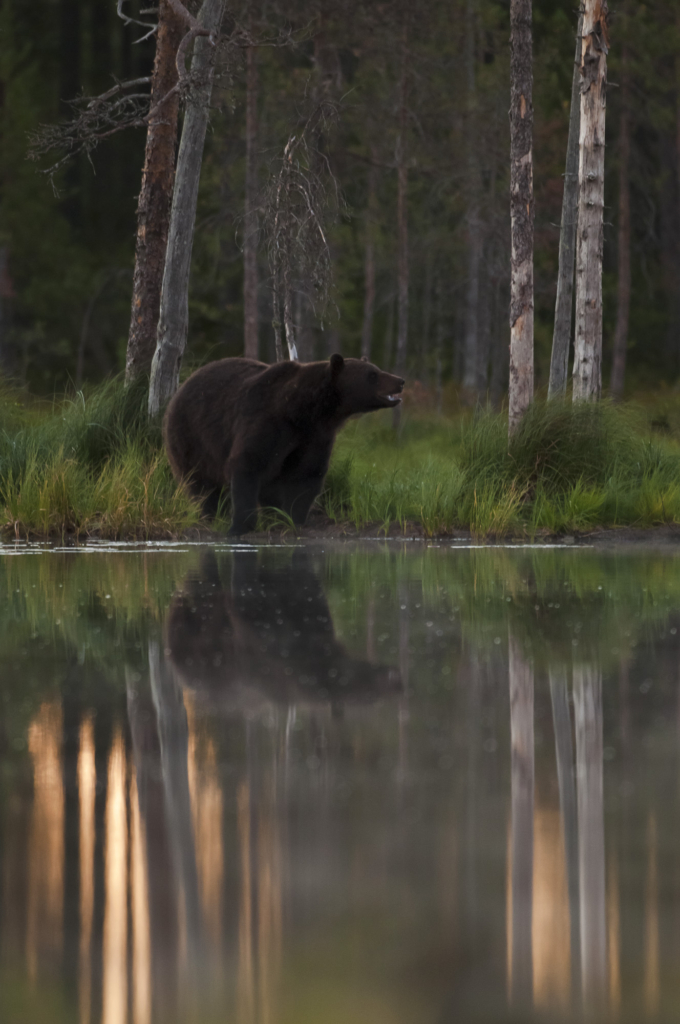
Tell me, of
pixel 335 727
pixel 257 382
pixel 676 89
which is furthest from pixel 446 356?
pixel 335 727

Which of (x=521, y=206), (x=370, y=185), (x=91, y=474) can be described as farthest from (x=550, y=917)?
(x=370, y=185)

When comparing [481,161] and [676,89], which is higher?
[676,89]

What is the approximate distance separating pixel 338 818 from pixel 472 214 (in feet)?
105

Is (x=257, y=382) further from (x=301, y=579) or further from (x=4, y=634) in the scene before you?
(x=4, y=634)

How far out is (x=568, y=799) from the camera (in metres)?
3.73

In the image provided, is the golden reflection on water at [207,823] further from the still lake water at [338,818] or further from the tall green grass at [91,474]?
the tall green grass at [91,474]

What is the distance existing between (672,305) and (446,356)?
47.7 feet

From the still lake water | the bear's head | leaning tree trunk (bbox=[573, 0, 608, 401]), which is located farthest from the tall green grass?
the still lake water

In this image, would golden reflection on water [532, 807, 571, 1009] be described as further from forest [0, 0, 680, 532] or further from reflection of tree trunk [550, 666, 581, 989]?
forest [0, 0, 680, 532]

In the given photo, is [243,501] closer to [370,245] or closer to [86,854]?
[86,854]

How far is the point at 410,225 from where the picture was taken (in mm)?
A: 43219

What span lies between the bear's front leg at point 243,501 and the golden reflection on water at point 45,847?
7.48m

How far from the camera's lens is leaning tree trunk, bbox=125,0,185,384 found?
56.4 ft

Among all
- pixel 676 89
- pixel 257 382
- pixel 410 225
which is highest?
pixel 676 89
